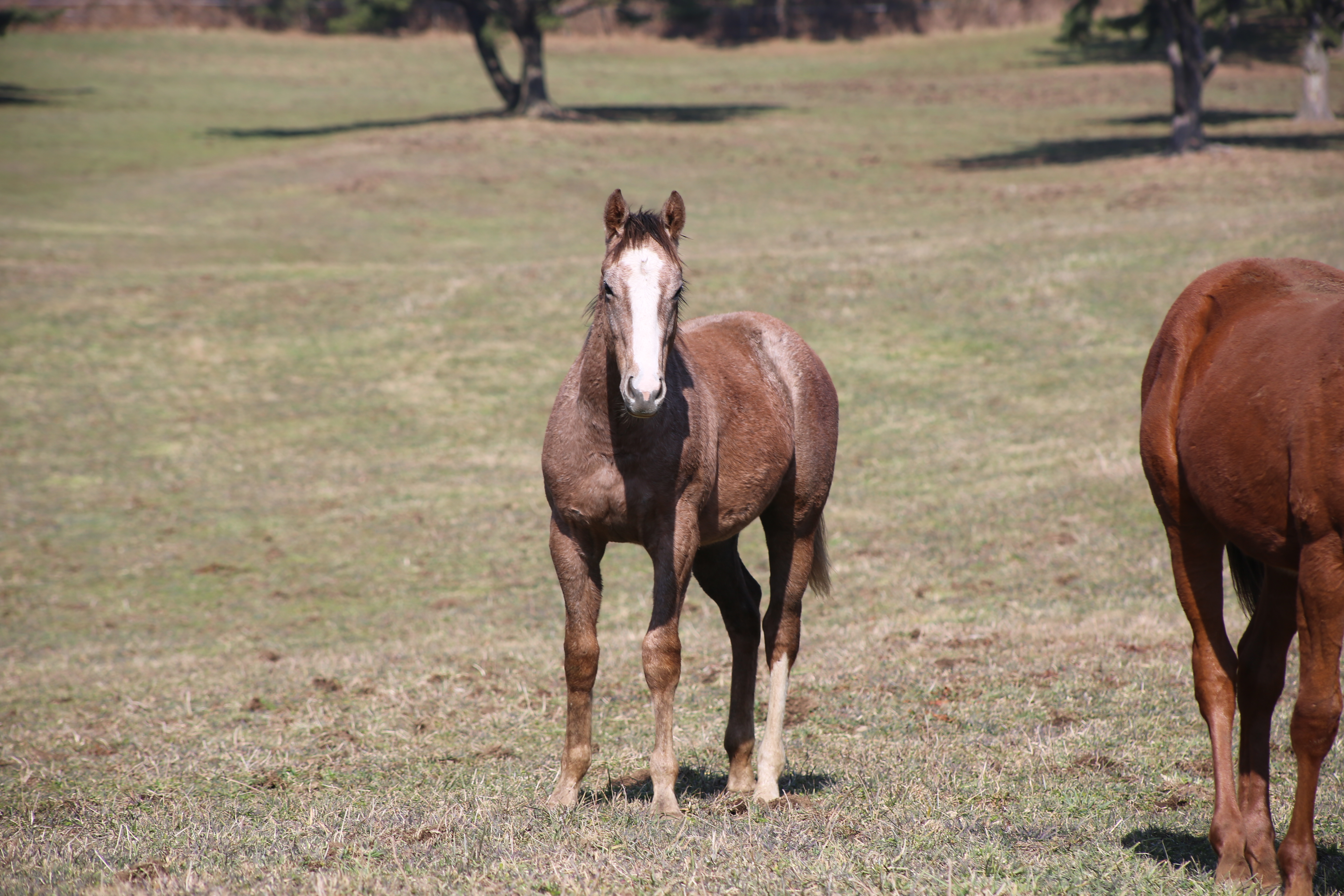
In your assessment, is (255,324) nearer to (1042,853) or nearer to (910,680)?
(910,680)

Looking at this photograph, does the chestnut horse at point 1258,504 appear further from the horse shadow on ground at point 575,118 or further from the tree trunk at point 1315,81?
the horse shadow on ground at point 575,118

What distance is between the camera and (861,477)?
46.5ft

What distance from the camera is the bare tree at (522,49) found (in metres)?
41.7

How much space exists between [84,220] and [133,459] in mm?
14277

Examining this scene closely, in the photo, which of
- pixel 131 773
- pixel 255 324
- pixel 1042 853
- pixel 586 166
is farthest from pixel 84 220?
pixel 1042 853

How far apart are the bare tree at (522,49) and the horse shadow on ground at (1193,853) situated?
39.9 metres

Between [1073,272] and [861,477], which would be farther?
[1073,272]

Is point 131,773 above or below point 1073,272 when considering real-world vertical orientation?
below

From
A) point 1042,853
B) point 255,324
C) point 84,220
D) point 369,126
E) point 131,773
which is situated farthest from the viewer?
point 369,126

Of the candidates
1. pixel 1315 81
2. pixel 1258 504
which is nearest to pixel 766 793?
pixel 1258 504

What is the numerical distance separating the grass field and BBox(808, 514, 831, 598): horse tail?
0.85 meters

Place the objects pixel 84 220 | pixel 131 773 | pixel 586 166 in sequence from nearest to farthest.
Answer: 1. pixel 131 773
2. pixel 84 220
3. pixel 586 166

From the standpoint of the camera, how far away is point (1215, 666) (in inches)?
174

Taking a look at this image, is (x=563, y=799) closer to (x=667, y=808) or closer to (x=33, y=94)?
(x=667, y=808)
